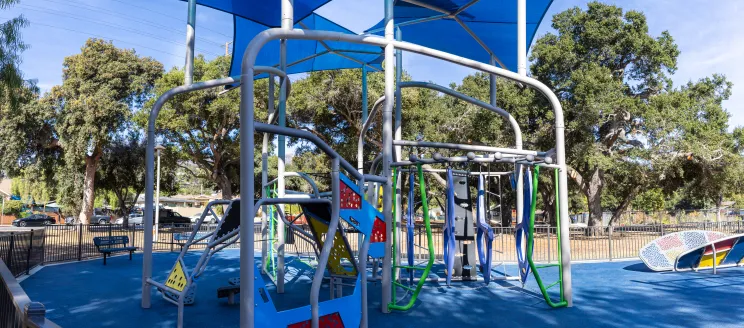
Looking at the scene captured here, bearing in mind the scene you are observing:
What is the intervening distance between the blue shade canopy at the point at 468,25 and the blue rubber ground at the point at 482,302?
5.43 metres

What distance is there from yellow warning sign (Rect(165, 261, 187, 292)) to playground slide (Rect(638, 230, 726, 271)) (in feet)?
33.8

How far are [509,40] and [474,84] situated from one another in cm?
1760

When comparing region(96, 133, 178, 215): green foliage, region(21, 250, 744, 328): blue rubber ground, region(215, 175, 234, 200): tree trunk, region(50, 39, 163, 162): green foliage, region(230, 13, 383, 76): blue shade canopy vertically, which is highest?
region(50, 39, 163, 162): green foliage

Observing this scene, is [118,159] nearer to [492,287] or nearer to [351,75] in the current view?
[351,75]

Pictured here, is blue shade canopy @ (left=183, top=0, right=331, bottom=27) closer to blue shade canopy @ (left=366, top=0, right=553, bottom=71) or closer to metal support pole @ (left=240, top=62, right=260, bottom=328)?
blue shade canopy @ (left=366, top=0, right=553, bottom=71)

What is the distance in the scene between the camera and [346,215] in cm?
594

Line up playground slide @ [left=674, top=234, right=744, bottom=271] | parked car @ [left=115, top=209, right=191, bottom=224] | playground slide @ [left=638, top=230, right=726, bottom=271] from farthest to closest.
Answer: parked car @ [left=115, top=209, right=191, bottom=224]
playground slide @ [left=638, top=230, right=726, bottom=271]
playground slide @ [left=674, top=234, right=744, bottom=271]

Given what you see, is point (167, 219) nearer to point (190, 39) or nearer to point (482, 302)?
point (190, 39)

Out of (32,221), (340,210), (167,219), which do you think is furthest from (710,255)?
(32,221)

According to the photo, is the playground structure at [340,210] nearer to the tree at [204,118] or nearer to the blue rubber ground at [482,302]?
the blue rubber ground at [482,302]

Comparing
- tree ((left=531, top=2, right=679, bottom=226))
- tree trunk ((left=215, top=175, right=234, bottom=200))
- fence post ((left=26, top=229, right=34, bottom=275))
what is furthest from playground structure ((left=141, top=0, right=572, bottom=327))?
tree trunk ((left=215, top=175, right=234, bottom=200))

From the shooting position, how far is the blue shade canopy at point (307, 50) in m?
11.8

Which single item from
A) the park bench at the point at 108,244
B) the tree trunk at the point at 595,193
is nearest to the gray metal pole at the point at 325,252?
the park bench at the point at 108,244

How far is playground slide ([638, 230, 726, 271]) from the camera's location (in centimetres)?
1180
